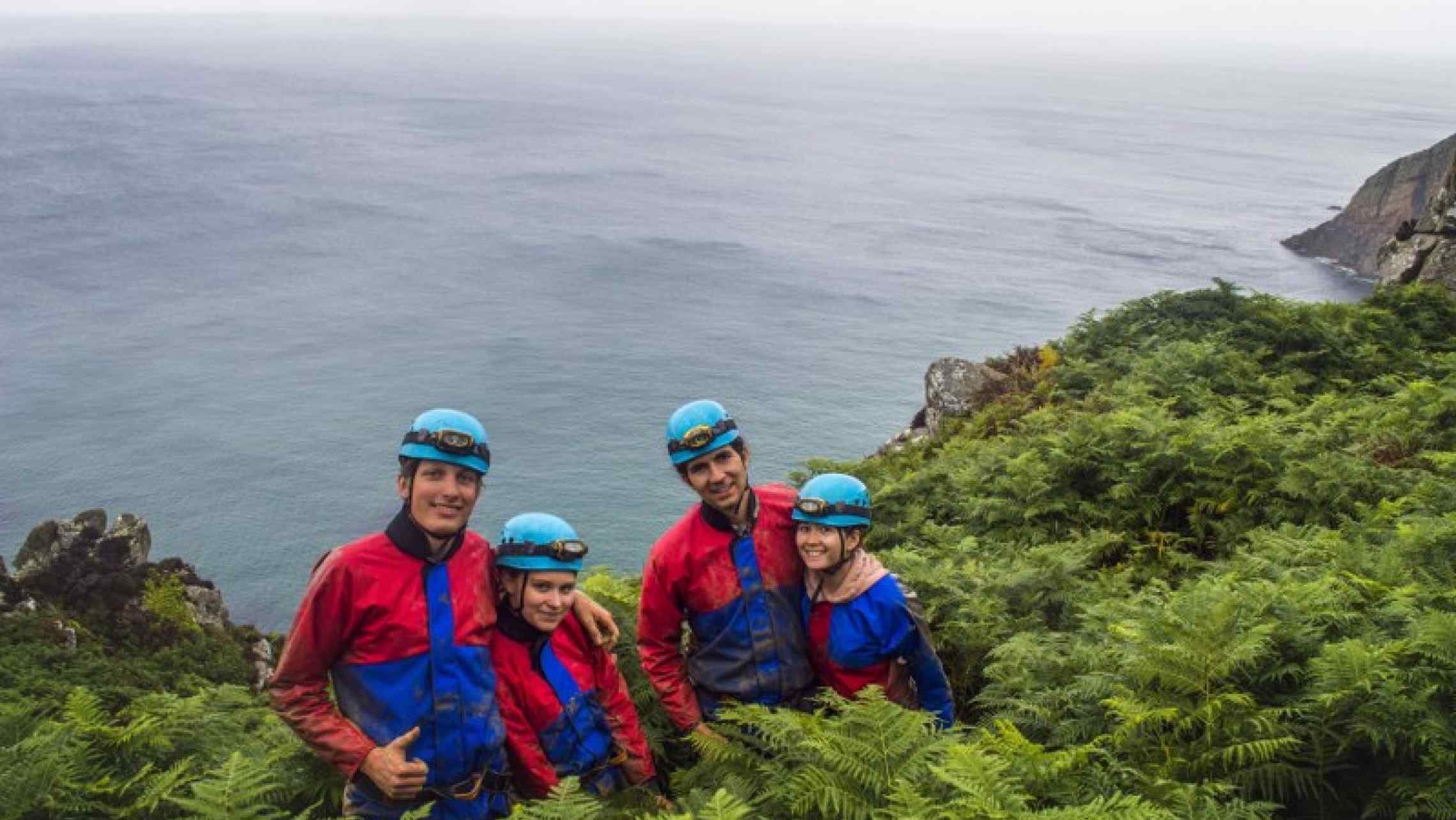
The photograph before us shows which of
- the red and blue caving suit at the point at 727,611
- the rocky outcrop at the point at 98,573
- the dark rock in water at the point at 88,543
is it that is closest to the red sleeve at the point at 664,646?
the red and blue caving suit at the point at 727,611

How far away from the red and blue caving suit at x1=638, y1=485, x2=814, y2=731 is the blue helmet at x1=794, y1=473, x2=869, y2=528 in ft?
1.11

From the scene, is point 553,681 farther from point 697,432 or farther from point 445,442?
point 697,432

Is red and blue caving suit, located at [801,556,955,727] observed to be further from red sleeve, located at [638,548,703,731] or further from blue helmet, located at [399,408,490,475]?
blue helmet, located at [399,408,490,475]

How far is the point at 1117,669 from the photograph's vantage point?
7191mm

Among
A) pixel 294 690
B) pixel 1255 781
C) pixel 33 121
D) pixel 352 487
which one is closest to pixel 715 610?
pixel 294 690

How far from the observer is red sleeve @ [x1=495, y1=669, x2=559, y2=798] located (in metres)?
5.95

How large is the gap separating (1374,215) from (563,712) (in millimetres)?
136573

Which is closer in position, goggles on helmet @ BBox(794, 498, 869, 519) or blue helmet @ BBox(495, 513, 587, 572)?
blue helmet @ BBox(495, 513, 587, 572)

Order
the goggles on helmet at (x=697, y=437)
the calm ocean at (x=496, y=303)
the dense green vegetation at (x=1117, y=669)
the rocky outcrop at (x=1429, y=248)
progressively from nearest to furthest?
the dense green vegetation at (x=1117, y=669), the goggles on helmet at (x=697, y=437), the rocky outcrop at (x=1429, y=248), the calm ocean at (x=496, y=303)

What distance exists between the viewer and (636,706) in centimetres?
750

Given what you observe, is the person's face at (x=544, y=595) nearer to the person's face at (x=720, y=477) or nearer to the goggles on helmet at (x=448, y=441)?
the goggles on helmet at (x=448, y=441)

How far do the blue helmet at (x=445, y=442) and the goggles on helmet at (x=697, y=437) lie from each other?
1105 millimetres

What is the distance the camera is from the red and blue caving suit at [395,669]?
5.54 meters

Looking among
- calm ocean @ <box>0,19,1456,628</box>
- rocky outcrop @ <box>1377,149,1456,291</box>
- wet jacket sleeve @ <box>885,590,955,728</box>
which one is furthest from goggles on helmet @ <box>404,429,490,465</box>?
calm ocean @ <box>0,19,1456,628</box>
